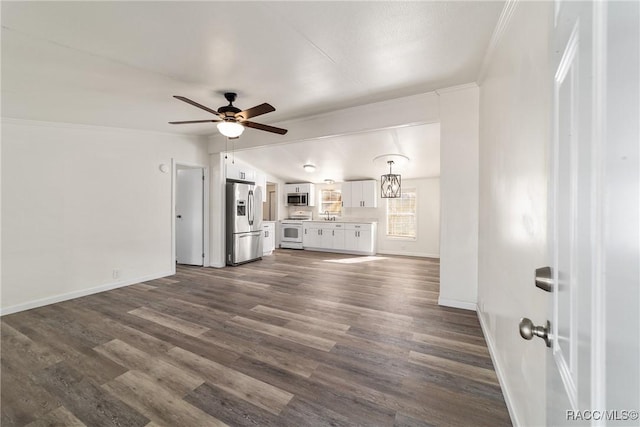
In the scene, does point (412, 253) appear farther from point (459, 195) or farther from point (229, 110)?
point (229, 110)

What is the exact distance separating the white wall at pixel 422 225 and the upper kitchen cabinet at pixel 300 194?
2076 mm

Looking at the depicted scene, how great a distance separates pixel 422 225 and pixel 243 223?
4.59 m

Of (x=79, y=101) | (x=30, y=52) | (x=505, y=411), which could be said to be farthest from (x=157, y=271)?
(x=505, y=411)

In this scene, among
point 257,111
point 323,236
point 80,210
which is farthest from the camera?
point 323,236

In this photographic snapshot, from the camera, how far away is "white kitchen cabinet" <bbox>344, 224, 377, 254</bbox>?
269 inches

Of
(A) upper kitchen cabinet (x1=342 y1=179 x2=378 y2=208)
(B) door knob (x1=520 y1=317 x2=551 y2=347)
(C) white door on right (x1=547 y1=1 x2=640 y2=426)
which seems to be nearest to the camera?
(C) white door on right (x1=547 y1=1 x2=640 y2=426)

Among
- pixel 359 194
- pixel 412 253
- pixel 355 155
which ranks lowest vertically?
pixel 412 253

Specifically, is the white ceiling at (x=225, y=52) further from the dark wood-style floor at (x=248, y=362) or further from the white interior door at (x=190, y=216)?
the dark wood-style floor at (x=248, y=362)

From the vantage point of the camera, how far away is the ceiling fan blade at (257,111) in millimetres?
2582

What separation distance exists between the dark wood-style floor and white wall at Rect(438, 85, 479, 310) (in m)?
0.38

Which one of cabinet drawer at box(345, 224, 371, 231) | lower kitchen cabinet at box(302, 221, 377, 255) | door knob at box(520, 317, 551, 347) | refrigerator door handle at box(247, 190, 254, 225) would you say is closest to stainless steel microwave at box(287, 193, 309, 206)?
lower kitchen cabinet at box(302, 221, 377, 255)

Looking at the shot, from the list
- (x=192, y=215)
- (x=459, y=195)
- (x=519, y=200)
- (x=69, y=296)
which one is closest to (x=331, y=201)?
(x=192, y=215)

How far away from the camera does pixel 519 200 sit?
142cm

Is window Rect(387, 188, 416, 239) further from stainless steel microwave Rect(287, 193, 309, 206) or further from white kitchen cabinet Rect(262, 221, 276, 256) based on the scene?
white kitchen cabinet Rect(262, 221, 276, 256)
